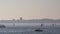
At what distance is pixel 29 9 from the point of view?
2471 millimetres

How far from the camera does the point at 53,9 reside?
247cm

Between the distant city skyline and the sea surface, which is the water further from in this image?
the distant city skyline

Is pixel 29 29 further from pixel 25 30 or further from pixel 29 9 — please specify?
pixel 29 9

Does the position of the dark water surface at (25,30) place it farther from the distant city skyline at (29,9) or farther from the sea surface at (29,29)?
the distant city skyline at (29,9)

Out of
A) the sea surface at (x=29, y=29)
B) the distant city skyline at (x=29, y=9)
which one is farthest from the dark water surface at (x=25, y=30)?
the distant city skyline at (x=29, y=9)

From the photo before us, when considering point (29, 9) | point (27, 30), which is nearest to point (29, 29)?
point (27, 30)

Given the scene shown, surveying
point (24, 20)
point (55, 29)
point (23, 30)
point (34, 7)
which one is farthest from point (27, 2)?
point (55, 29)

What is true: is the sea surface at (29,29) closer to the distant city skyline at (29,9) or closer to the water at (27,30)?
the water at (27,30)

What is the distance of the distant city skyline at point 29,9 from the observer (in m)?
2.46

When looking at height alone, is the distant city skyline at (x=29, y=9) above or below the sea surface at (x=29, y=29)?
above

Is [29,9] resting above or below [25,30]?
above

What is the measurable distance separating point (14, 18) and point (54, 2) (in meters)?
0.66

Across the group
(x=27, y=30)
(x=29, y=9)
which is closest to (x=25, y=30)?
(x=27, y=30)

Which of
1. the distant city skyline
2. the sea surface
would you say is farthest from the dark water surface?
the distant city skyline
